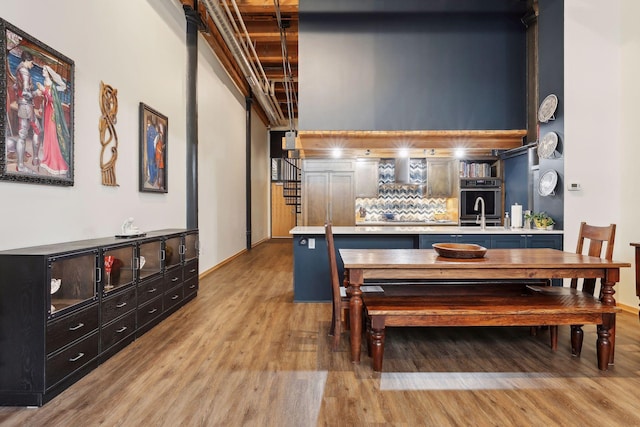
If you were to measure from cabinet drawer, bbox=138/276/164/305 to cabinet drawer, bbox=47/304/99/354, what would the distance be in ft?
2.09

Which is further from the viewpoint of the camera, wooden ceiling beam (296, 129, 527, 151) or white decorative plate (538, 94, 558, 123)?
wooden ceiling beam (296, 129, 527, 151)

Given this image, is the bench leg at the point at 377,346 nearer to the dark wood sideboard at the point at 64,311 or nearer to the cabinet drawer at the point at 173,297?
the dark wood sideboard at the point at 64,311

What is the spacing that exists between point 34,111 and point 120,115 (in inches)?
46.9

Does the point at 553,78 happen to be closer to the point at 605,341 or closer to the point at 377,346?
the point at 605,341

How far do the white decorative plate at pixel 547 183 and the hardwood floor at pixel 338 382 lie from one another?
1750 mm

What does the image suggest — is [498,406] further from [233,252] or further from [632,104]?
[233,252]

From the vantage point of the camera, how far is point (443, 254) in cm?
291

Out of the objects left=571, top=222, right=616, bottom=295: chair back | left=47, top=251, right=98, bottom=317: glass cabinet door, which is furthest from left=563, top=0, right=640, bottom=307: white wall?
left=47, top=251, right=98, bottom=317: glass cabinet door

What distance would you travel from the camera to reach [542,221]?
456 centimetres

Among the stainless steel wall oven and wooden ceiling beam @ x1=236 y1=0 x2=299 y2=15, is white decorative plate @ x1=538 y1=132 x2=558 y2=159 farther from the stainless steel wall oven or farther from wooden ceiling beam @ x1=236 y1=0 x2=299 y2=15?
wooden ceiling beam @ x1=236 y1=0 x2=299 y2=15

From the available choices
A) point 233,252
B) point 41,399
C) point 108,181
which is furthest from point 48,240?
point 233,252

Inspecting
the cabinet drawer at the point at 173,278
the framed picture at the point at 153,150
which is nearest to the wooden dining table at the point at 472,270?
the cabinet drawer at the point at 173,278

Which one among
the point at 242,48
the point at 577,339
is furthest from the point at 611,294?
the point at 242,48

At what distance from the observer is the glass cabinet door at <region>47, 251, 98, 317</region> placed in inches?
88.0
